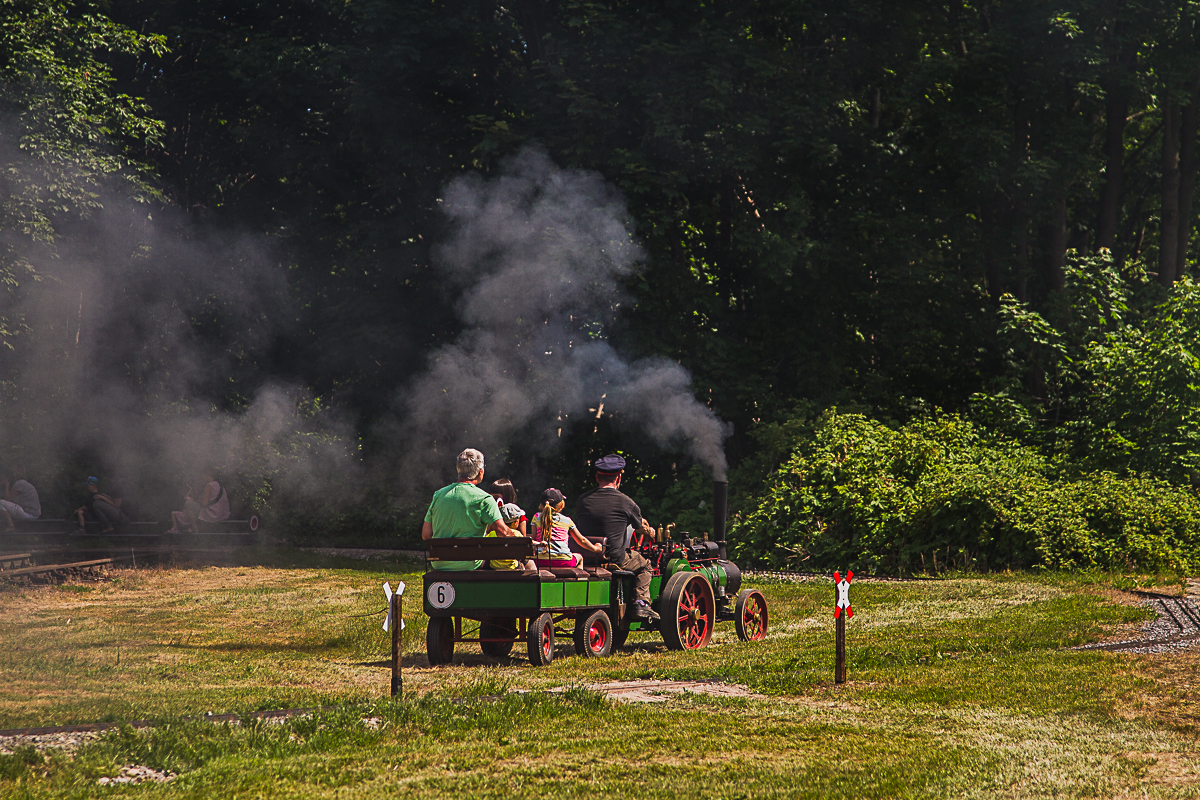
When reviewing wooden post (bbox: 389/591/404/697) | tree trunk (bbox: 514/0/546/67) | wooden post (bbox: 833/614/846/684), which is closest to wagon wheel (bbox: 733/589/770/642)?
wooden post (bbox: 833/614/846/684)

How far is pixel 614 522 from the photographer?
8.98 m

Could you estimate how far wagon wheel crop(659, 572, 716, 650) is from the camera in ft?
29.2

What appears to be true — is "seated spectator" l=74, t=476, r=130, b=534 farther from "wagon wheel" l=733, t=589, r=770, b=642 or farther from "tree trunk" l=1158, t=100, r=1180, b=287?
"tree trunk" l=1158, t=100, r=1180, b=287

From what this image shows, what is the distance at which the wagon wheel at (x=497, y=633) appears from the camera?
883 centimetres

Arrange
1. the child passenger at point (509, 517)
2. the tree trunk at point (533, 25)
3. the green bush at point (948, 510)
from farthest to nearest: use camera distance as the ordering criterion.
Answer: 1. the tree trunk at point (533, 25)
2. the green bush at point (948, 510)
3. the child passenger at point (509, 517)

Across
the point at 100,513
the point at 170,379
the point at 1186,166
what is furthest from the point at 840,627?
the point at 1186,166

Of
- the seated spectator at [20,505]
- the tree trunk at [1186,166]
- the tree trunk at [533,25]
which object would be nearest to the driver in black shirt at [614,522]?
the seated spectator at [20,505]

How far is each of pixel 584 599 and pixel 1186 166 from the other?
2089cm

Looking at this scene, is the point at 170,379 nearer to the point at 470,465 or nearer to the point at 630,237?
the point at 630,237

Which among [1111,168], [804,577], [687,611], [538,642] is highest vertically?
[1111,168]

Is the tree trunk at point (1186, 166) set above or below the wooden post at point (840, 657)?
above

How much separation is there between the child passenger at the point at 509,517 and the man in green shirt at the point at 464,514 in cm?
11

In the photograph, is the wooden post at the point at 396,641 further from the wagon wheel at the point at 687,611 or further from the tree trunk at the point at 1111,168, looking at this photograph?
the tree trunk at the point at 1111,168

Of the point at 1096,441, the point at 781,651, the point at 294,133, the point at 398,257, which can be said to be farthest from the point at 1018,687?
the point at 294,133
